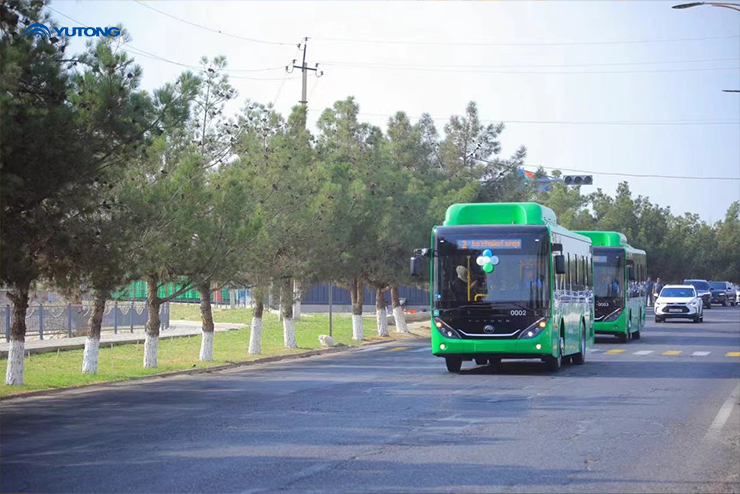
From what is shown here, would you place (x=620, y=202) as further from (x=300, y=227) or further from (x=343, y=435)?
(x=343, y=435)

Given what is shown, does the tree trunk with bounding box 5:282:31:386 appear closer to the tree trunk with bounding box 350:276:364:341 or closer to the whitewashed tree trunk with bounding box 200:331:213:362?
the whitewashed tree trunk with bounding box 200:331:213:362

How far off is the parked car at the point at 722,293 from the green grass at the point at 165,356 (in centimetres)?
4623

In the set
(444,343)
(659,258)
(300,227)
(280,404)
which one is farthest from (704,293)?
(280,404)

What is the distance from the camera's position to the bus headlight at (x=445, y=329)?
2322cm

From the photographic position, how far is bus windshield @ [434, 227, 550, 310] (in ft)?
75.7

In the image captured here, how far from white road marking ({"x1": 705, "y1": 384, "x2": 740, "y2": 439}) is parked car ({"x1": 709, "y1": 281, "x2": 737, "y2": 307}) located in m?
71.7

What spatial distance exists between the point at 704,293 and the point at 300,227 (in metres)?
53.5

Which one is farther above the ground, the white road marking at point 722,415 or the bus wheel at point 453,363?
the bus wheel at point 453,363

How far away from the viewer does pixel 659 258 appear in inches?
3812

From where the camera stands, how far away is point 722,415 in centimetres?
1619

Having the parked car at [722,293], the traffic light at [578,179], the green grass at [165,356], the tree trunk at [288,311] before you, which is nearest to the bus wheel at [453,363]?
the green grass at [165,356]

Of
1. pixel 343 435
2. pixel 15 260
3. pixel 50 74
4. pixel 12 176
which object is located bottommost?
pixel 343 435

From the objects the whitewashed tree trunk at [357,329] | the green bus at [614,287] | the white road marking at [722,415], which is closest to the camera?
the white road marking at [722,415]

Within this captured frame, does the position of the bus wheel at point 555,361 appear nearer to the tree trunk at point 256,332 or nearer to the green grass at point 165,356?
the green grass at point 165,356
